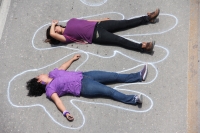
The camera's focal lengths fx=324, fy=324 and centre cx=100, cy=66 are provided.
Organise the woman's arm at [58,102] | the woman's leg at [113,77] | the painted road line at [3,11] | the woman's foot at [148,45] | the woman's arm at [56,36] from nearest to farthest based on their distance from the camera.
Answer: the woman's arm at [58,102] < the woman's leg at [113,77] < the woman's foot at [148,45] < the woman's arm at [56,36] < the painted road line at [3,11]

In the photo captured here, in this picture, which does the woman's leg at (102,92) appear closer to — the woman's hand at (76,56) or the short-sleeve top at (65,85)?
the short-sleeve top at (65,85)

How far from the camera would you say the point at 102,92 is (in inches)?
176

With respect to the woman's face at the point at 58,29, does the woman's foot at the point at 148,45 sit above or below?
below

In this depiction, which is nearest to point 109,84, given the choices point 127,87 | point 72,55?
point 127,87

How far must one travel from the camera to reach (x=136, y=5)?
5320mm

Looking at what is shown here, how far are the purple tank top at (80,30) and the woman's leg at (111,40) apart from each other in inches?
3.5

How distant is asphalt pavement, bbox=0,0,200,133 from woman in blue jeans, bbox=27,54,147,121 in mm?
97

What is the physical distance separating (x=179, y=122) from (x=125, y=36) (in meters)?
1.55

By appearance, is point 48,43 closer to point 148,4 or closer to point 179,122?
point 148,4

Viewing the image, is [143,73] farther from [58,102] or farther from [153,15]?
[58,102]

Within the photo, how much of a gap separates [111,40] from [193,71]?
4.19 ft

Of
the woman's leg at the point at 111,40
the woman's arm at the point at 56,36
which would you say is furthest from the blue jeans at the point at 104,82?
the woman's arm at the point at 56,36

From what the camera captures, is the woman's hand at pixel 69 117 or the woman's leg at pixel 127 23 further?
the woman's leg at pixel 127 23

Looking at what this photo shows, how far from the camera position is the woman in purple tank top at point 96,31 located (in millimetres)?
4859
